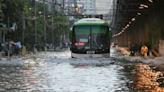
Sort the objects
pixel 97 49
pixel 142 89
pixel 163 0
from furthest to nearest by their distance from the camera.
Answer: pixel 163 0 → pixel 97 49 → pixel 142 89

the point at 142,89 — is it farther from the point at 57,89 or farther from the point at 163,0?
the point at 163,0

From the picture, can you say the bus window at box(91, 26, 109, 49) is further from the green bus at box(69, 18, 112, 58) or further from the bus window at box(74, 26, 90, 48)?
the bus window at box(74, 26, 90, 48)

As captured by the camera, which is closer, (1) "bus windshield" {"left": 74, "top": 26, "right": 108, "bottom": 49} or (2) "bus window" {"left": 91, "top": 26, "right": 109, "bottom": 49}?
(1) "bus windshield" {"left": 74, "top": 26, "right": 108, "bottom": 49}

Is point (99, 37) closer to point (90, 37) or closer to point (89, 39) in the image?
point (90, 37)

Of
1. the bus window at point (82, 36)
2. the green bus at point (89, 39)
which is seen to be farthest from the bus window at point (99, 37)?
the bus window at point (82, 36)

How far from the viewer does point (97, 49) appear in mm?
33031

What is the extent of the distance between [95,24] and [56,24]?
57.0 meters

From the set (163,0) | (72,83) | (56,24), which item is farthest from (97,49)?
(56,24)

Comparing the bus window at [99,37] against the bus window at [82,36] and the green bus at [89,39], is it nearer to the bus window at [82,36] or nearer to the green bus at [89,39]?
the green bus at [89,39]

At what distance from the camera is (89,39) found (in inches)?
1315

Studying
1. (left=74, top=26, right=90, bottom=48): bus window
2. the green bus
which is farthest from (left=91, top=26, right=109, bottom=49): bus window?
(left=74, top=26, right=90, bottom=48): bus window

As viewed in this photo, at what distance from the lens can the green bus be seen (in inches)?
1296

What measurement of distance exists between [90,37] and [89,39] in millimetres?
189

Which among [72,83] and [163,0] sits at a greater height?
[163,0]
